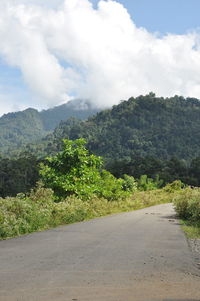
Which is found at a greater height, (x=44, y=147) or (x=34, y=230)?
(x=44, y=147)

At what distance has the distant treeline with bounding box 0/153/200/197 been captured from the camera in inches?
3145

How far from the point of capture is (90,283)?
5.98 metres

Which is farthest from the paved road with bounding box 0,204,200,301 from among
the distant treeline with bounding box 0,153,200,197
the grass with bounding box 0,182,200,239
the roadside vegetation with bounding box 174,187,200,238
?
the distant treeline with bounding box 0,153,200,197

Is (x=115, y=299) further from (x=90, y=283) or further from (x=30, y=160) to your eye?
(x=30, y=160)

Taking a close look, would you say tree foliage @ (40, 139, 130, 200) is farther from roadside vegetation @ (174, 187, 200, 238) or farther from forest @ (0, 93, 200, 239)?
roadside vegetation @ (174, 187, 200, 238)

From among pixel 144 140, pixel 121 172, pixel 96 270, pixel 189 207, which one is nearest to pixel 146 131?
pixel 144 140

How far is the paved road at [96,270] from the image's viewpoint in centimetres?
541

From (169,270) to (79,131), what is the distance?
17743 centimetres

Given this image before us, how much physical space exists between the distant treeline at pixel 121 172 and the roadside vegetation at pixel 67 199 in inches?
2055

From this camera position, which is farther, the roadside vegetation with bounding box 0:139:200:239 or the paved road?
the roadside vegetation with bounding box 0:139:200:239

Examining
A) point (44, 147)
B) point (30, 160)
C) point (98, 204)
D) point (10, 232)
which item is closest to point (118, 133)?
point (44, 147)

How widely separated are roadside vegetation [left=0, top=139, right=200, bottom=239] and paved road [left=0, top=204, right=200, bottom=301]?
2562 mm

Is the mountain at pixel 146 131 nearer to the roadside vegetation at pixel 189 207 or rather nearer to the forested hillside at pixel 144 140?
the forested hillside at pixel 144 140

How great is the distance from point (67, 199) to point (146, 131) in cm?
16291
